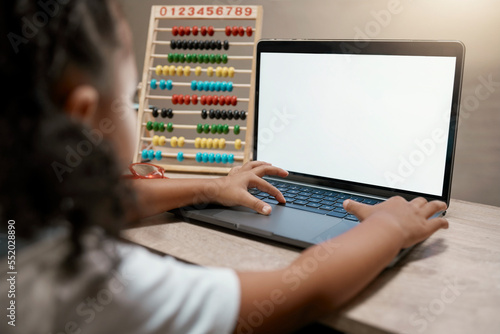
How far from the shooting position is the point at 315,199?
777 millimetres

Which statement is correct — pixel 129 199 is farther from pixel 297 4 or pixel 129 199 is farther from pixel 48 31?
pixel 297 4

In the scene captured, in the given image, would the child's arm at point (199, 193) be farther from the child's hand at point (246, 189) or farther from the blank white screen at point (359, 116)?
the blank white screen at point (359, 116)

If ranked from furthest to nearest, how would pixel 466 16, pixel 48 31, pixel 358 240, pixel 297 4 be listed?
pixel 297 4
pixel 466 16
pixel 358 240
pixel 48 31

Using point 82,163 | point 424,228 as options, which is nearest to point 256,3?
point 424,228

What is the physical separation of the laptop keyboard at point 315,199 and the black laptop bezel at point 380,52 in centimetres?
3

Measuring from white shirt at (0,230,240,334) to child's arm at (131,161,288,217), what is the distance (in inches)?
10.7

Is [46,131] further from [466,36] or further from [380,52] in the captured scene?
[466,36]

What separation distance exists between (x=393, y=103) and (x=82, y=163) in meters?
0.59

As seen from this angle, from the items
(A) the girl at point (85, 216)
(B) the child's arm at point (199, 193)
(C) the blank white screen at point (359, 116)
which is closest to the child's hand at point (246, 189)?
(B) the child's arm at point (199, 193)

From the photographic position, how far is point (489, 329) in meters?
0.41

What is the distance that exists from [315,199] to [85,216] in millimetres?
494

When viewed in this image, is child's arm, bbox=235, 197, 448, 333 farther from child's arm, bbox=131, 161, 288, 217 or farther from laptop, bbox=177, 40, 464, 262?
child's arm, bbox=131, 161, 288, 217

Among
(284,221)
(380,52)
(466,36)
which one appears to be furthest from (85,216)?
(466,36)

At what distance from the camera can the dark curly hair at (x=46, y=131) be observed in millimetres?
346
